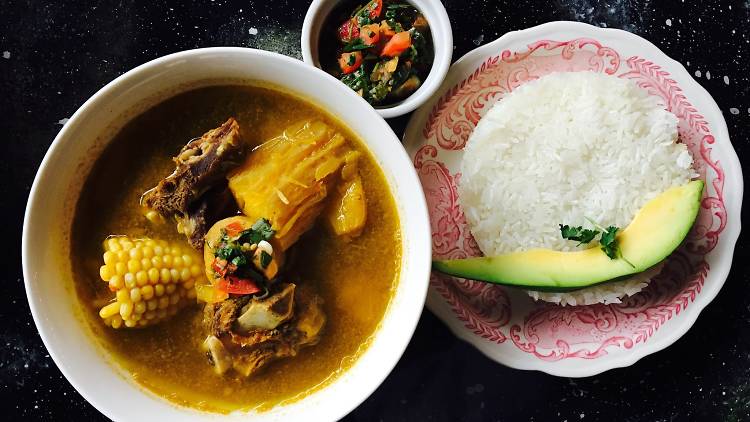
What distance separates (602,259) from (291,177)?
3.27ft

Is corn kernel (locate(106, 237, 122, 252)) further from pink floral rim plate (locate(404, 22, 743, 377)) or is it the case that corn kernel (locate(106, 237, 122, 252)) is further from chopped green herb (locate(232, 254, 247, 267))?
pink floral rim plate (locate(404, 22, 743, 377))

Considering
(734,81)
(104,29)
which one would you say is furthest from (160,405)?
(734,81)

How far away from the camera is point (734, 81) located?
2.62m

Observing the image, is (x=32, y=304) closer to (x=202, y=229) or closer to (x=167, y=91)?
(x=202, y=229)

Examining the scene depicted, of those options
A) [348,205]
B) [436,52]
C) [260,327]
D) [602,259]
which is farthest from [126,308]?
[602,259]

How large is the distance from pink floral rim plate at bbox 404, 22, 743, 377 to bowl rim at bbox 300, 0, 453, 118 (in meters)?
0.11

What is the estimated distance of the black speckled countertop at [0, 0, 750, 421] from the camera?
2518 millimetres

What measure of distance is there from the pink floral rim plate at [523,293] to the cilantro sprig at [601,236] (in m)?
0.34

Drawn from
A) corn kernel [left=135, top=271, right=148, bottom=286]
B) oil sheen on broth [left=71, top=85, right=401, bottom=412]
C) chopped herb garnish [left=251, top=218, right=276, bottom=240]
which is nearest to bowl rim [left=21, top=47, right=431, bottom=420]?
oil sheen on broth [left=71, top=85, right=401, bottom=412]

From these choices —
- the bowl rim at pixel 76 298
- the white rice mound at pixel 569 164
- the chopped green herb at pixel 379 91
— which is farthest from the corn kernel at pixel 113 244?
the white rice mound at pixel 569 164

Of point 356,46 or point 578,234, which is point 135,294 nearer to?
point 356,46

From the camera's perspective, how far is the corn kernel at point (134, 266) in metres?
1.99

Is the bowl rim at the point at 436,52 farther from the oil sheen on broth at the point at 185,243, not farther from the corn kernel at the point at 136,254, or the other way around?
the corn kernel at the point at 136,254

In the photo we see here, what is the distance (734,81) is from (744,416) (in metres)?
1.26
